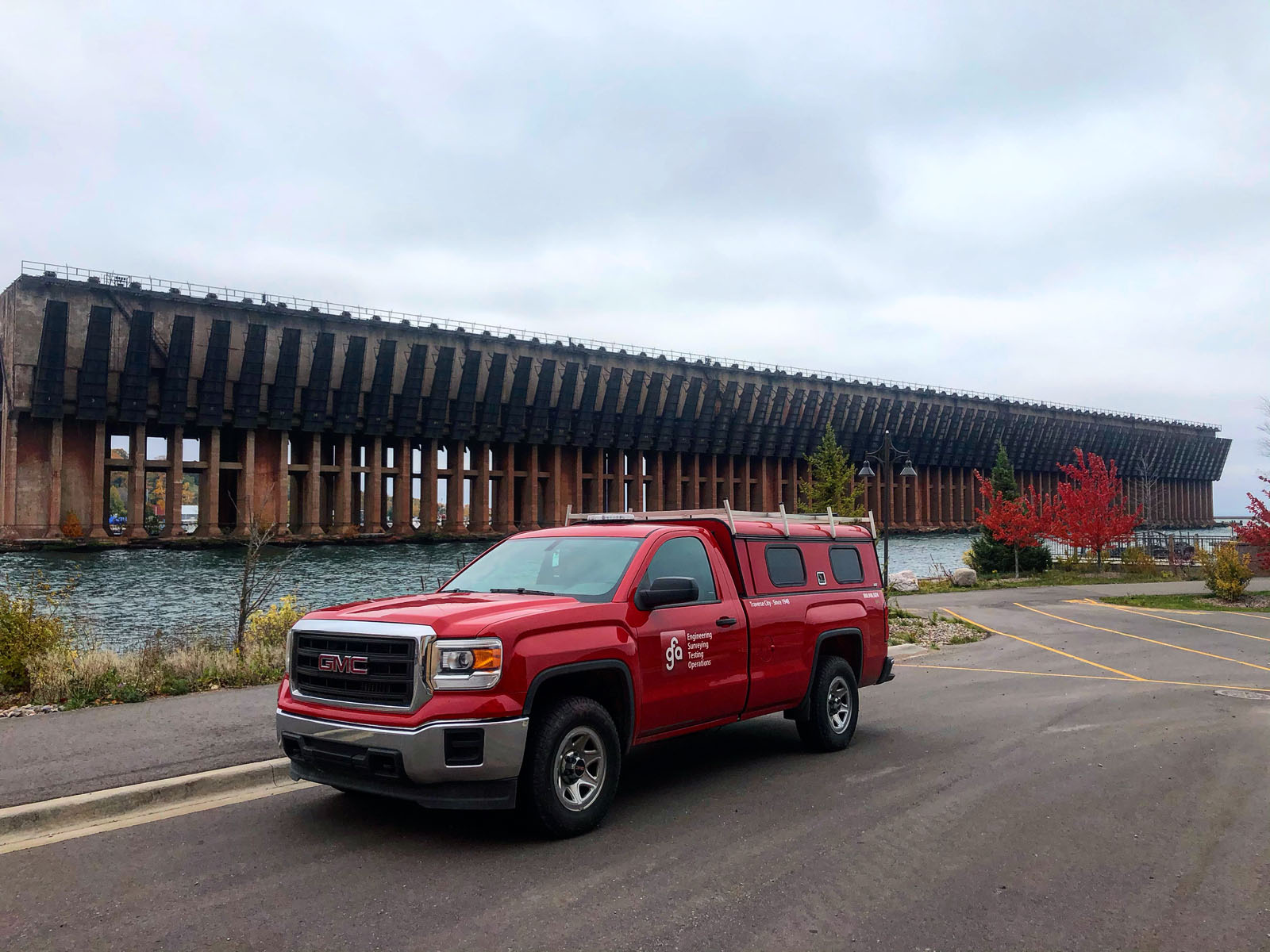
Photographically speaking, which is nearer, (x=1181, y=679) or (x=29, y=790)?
(x=29, y=790)

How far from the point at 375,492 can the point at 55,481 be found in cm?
2068

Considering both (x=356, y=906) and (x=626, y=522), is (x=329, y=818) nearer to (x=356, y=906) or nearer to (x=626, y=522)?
(x=356, y=906)

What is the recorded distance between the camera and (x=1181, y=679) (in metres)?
14.0

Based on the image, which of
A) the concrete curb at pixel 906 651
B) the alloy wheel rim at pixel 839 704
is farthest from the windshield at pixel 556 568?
the concrete curb at pixel 906 651

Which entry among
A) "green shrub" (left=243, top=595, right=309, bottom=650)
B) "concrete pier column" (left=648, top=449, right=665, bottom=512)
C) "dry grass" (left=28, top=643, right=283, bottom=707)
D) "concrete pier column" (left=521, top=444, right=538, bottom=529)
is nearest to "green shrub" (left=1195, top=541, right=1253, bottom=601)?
"green shrub" (left=243, top=595, right=309, bottom=650)

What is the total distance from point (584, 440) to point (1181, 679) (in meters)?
68.1

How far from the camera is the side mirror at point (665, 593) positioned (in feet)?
21.3

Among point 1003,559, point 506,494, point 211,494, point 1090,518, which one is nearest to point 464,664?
point 1003,559

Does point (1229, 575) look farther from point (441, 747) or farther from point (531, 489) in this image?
point (531, 489)

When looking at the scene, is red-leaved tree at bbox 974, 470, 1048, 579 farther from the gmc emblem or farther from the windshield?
the gmc emblem

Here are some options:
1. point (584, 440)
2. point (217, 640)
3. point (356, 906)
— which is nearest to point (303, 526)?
point (584, 440)

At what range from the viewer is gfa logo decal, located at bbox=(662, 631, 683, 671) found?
267 inches

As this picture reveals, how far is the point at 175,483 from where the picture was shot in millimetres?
61094

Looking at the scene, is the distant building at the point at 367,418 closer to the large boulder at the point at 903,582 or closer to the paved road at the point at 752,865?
the large boulder at the point at 903,582
